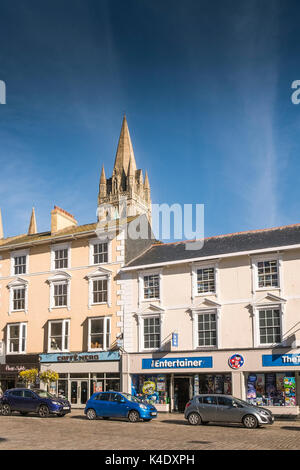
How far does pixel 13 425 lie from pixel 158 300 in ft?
43.5

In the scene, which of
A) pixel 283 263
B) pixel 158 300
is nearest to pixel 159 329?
pixel 158 300

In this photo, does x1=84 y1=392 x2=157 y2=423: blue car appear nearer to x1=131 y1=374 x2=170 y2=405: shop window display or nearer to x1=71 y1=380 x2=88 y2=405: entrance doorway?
x1=131 y1=374 x2=170 y2=405: shop window display

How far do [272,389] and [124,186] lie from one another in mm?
102242

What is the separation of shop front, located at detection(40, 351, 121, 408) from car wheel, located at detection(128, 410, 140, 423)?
327 inches

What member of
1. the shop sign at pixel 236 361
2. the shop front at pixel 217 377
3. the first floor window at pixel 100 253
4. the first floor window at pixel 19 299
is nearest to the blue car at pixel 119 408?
the shop front at pixel 217 377

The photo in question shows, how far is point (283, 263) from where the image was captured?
30.3 meters

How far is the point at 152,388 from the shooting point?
3269 centimetres

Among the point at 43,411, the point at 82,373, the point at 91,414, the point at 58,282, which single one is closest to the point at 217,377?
the point at 91,414

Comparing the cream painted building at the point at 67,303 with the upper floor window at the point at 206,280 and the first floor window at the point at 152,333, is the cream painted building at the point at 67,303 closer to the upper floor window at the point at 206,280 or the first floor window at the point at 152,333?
the first floor window at the point at 152,333

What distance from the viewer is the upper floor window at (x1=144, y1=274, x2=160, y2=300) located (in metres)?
33.9

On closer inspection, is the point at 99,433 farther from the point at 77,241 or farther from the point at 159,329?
the point at 77,241

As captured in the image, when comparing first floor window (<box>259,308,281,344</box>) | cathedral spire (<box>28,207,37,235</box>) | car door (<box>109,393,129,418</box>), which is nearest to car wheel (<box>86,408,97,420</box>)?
car door (<box>109,393,129,418</box>)

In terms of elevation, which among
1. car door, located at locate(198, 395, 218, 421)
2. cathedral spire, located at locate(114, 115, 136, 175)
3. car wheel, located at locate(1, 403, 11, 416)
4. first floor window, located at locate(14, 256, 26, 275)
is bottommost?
car wheel, located at locate(1, 403, 11, 416)

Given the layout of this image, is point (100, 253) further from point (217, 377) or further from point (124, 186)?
point (124, 186)
